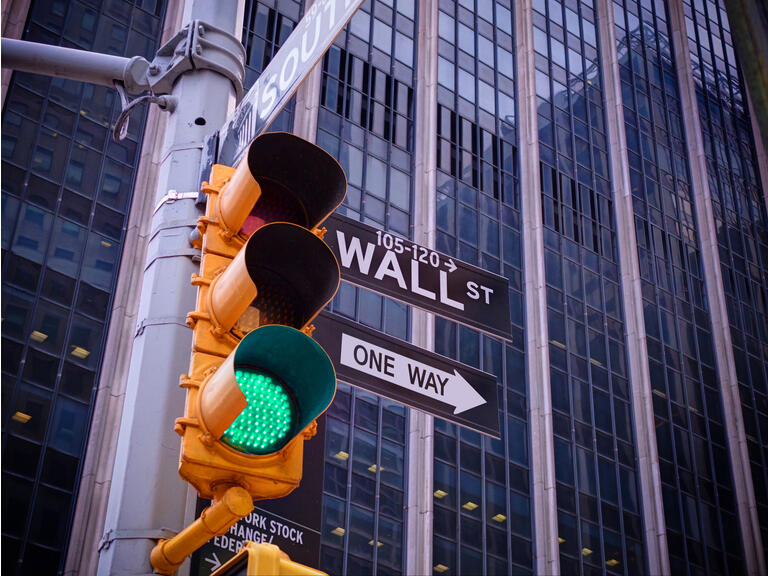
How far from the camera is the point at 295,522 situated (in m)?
7.75

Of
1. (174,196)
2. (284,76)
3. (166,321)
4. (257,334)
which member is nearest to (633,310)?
(284,76)

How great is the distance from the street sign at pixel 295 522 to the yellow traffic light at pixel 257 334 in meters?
3.43

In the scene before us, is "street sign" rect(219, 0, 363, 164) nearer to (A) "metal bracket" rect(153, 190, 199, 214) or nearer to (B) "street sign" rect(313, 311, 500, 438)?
(A) "metal bracket" rect(153, 190, 199, 214)

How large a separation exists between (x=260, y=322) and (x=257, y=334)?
49 cm

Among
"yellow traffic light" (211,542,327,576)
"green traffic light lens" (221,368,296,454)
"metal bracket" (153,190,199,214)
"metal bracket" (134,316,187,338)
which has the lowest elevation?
"yellow traffic light" (211,542,327,576)

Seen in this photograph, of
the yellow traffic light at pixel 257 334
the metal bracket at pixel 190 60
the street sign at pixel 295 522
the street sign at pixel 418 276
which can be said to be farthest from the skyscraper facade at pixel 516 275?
the yellow traffic light at pixel 257 334

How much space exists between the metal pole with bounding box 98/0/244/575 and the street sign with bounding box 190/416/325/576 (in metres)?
3.12

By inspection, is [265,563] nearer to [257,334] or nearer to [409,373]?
[257,334]

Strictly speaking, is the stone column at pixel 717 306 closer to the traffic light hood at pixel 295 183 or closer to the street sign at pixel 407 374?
the street sign at pixel 407 374

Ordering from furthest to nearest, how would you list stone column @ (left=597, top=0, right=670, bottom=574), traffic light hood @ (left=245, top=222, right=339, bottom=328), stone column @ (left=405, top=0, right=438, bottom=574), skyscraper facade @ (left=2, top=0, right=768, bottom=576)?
1. stone column @ (left=597, top=0, right=670, bottom=574)
2. stone column @ (left=405, top=0, right=438, bottom=574)
3. skyscraper facade @ (left=2, top=0, right=768, bottom=576)
4. traffic light hood @ (left=245, top=222, right=339, bottom=328)

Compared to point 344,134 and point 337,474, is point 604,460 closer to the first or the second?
point 337,474

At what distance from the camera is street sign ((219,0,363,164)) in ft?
12.8

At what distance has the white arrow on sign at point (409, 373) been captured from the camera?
17.0 feet

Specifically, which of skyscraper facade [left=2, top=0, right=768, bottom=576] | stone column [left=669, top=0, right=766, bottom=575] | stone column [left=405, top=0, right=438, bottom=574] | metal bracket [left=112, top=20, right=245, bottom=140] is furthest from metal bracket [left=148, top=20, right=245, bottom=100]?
stone column [left=669, top=0, right=766, bottom=575]
